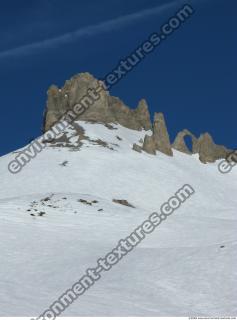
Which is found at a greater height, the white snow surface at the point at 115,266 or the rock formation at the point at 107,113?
the rock formation at the point at 107,113

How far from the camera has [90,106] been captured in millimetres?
112375

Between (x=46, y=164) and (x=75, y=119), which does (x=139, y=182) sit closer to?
(x=46, y=164)

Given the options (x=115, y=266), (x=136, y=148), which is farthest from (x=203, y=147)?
(x=115, y=266)

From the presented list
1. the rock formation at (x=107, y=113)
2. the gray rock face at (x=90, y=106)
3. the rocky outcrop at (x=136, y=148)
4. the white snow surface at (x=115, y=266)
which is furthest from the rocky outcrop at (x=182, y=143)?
the white snow surface at (x=115, y=266)

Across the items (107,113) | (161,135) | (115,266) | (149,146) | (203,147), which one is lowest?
(115,266)

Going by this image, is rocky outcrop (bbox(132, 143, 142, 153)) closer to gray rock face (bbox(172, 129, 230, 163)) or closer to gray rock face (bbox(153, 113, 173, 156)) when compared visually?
gray rock face (bbox(153, 113, 173, 156))

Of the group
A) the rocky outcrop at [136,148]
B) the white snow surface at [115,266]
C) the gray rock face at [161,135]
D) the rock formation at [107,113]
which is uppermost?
the rock formation at [107,113]

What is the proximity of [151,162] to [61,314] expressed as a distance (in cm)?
7504

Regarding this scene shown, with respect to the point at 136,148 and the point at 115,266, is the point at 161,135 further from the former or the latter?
the point at 115,266

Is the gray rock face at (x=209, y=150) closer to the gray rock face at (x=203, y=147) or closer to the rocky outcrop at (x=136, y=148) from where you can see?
the gray rock face at (x=203, y=147)

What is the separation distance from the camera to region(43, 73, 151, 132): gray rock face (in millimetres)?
112000

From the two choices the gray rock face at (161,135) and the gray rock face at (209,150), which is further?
A: the gray rock face at (209,150)

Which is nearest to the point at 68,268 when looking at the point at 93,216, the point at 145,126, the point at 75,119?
the point at 93,216

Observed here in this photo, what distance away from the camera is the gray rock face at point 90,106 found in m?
112
